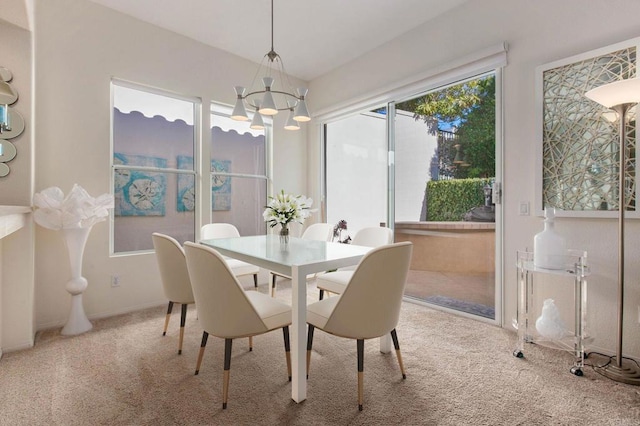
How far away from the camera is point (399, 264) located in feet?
5.33

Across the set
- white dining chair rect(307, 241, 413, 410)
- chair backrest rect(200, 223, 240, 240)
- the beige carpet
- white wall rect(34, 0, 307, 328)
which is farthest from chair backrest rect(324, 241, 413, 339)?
white wall rect(34, 0, 307, 328)

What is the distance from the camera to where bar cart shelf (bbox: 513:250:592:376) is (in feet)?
6.57

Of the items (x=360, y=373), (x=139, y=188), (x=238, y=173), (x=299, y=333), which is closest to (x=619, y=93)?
(x=360, y=373)

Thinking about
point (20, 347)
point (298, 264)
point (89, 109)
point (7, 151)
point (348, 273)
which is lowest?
point (20, 347)

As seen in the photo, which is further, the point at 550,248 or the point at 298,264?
Answer: the point at 550,248

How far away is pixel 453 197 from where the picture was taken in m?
3.16

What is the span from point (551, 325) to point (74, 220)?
143 inches

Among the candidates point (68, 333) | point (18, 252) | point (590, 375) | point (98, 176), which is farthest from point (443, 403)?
point (98, 176)

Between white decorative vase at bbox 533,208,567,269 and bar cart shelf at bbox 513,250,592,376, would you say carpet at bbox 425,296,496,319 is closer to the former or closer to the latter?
bar cart shelf at bbox 513,250,592,376

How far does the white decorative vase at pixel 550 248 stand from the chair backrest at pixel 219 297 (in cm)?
191

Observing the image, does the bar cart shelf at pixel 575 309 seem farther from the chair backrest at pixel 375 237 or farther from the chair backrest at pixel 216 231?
the chair backrest at pixel 216 231

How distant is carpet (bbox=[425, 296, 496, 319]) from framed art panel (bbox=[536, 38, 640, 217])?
1.04 m

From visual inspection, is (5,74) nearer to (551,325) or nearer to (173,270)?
(173,270)

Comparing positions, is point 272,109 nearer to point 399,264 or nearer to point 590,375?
point 399,264
